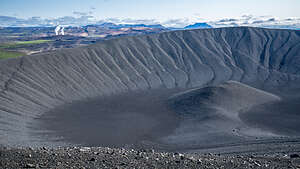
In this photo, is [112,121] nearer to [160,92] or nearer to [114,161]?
[160,92]

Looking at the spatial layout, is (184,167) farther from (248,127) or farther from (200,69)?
(200,69)

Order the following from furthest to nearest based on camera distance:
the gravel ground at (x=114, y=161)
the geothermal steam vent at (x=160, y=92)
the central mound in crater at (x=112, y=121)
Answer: the geothermal steam vent at (x=160, y=92)
the central mound in crater at (x=112, y=121)
the gravel ground at (x=114, y=161)

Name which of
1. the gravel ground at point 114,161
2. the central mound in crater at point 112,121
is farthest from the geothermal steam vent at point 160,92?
the gravel ground at point 114,161

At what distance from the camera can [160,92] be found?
2034 inches

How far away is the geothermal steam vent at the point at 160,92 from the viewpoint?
29.0 m

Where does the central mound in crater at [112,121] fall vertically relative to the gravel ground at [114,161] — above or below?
above

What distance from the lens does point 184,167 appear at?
1209cm

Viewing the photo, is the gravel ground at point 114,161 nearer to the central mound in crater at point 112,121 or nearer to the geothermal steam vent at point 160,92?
the geothermal steam vent at point 160,92

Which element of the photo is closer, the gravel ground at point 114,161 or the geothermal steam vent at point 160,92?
the gravel ground at point 114,161

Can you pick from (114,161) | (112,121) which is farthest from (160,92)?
(114,161)

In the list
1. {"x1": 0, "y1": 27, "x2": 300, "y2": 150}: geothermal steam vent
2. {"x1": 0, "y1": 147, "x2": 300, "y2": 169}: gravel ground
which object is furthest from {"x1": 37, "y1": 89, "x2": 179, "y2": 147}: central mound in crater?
{"x1": 0, "y1": 147, "x2": 300, "y2": 169}: gravel ground

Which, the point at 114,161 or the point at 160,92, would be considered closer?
the point at 114,161

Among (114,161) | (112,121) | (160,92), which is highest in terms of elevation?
(160,92)

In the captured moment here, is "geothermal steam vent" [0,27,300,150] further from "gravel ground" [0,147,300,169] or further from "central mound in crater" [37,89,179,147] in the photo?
"gravel ground" [0,147,300,169]
